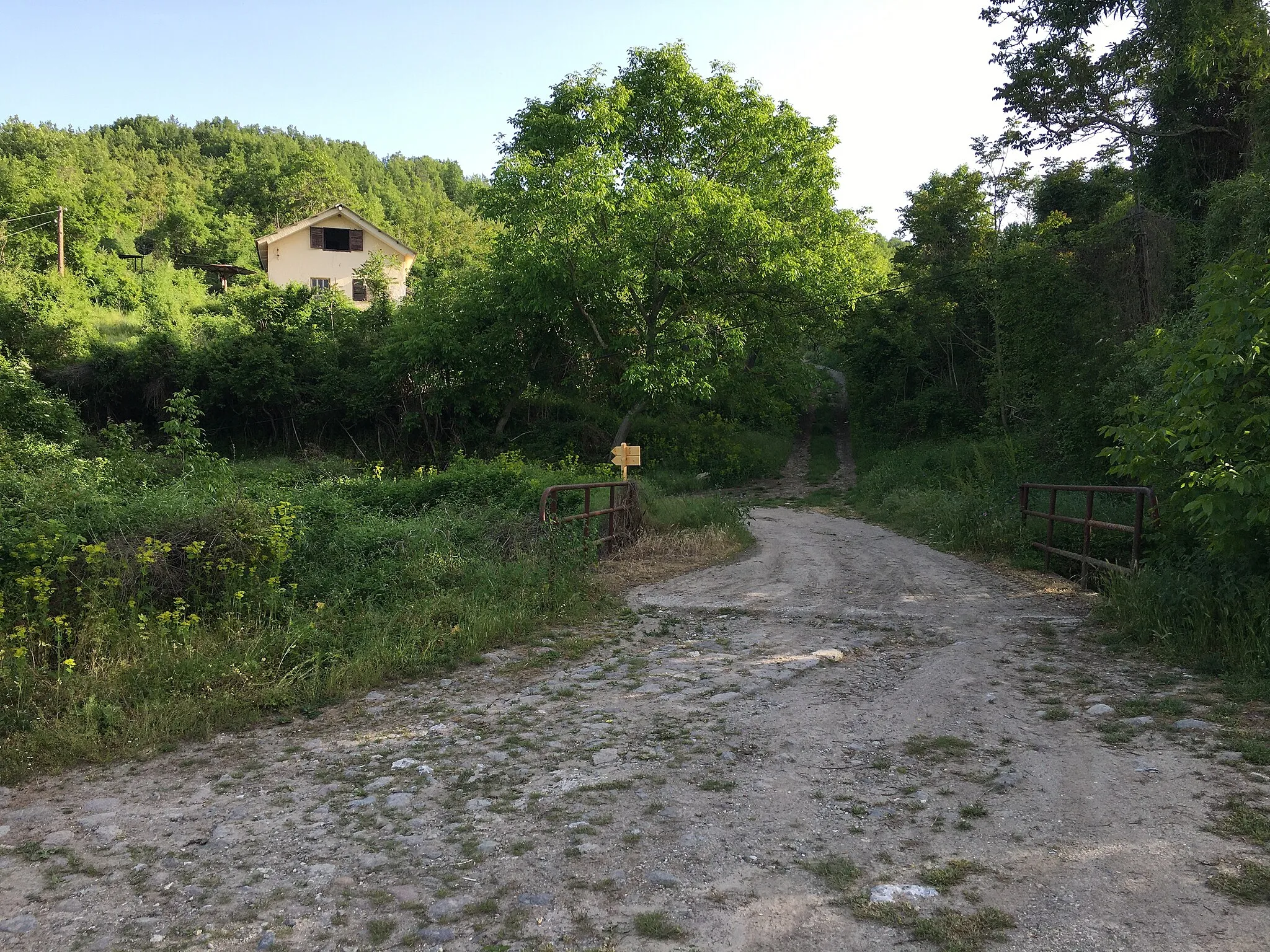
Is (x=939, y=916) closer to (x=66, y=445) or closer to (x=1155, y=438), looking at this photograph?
(x=1155, y=438)

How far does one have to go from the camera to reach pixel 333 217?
42.6 m

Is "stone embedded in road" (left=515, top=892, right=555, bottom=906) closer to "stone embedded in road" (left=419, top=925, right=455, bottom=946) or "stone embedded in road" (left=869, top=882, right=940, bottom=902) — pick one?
"stone embedded in road" (left=419, top=925, right=455, bottom=946)

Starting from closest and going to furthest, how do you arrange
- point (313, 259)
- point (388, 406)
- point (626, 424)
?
point (626, 424) < point (388, 406) < point (313, 259)

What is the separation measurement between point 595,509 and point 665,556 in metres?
1.26

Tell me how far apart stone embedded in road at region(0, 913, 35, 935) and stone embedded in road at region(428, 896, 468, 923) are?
57.9 inches

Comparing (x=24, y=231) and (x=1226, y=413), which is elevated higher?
(x=24, y=231)

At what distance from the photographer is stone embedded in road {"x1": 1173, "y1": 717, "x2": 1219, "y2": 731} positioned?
501 cm

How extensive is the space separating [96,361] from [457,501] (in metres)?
20.8

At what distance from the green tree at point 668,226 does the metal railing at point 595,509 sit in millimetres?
8491

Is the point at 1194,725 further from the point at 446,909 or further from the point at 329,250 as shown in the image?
the point at 329,250

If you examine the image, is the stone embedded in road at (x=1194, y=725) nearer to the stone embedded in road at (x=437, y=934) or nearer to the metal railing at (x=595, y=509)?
the stone embedded in road at (x=437, y=934)

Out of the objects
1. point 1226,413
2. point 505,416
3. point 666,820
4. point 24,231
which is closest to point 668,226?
point 505,416

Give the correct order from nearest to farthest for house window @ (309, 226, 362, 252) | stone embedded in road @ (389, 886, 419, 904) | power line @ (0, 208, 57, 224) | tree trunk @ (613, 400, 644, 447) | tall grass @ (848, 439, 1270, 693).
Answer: stone embedded in road @ (389, 886, 419, 904) → tall grass @ (848, 439, 1270, 693) → tree trunk @ (613, 400, 644, 447) → power line @ (0, 208, 57, 224) → house window @ (309, 226, 362, 252)

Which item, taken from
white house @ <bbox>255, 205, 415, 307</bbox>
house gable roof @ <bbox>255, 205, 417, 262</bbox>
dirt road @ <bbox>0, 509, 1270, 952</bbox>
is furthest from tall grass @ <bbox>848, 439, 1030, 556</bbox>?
white house @ <bbox>255, 205, 415, 307</bbox>
